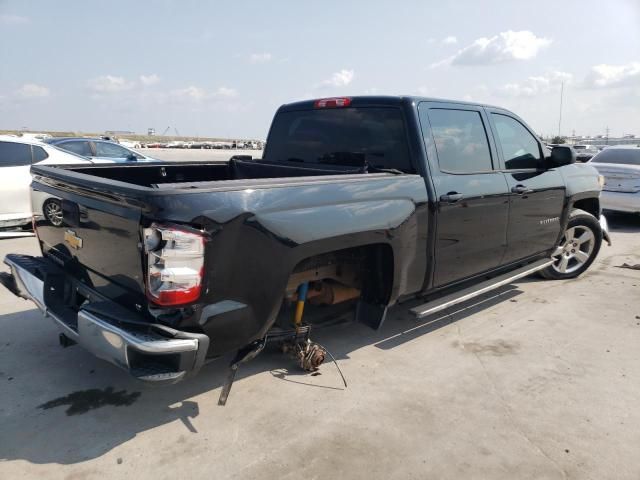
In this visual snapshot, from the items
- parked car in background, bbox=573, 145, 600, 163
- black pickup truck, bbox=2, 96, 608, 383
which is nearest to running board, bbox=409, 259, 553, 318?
black pickup truck, bbox=2, 96, 608, 383

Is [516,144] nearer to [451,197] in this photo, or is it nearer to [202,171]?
[451,197]

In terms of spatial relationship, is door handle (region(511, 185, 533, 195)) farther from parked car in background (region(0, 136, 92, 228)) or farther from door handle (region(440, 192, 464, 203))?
parked car in background (region(0, 136, 92, 228))

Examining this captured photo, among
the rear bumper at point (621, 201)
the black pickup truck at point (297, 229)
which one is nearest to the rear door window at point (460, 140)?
the black pickup truck at point (297, 229)

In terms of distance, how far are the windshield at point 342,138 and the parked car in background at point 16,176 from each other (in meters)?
4.40

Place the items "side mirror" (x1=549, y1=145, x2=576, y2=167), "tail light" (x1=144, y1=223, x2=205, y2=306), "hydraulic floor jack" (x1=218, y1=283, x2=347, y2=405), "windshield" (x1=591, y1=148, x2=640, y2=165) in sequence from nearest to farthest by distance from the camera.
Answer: "tail light" (x1=144, y1=223, x2=205, y2=306)
"hydraulic floor jack" (x1=218, y1=283, x2=347, y2=405)
"side mirror" (x1=549, y1=145, x2=576, y2=167)
"windshield" (x1=591, y1=148, x2=640, y2=165)

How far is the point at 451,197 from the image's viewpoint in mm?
3803

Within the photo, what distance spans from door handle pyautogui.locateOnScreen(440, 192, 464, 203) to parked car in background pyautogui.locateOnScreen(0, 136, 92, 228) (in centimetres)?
603

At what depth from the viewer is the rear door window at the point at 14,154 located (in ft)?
24.8

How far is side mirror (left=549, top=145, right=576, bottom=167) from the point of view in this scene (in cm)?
490

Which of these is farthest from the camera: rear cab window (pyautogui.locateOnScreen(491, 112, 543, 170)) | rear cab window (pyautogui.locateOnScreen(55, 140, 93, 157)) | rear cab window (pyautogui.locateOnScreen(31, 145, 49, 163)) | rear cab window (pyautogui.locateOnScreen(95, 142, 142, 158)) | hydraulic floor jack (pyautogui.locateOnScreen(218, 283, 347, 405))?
rear cab window (pyautogui.locateOnScreen(95, 142, 142, 158))

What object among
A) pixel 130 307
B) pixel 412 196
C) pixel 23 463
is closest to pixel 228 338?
pixel 130 307

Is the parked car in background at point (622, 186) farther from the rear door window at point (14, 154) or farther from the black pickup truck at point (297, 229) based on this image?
the rear door window at point (14, 154)

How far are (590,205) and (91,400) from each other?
582 centimetres

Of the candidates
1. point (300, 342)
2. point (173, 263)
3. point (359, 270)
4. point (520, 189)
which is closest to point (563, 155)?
point (520, 189)
